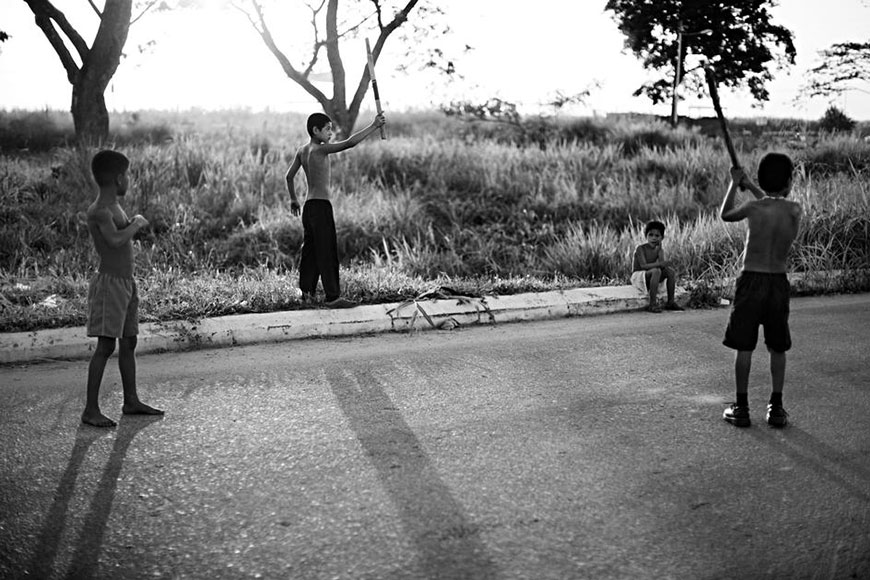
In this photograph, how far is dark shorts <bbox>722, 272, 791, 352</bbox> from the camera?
4.87 meters

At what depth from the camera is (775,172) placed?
487 centimetres

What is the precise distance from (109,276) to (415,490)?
2.18 metres

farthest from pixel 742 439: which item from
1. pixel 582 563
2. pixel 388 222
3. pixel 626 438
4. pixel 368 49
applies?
pixel 388 222

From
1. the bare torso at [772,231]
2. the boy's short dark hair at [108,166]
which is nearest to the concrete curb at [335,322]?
the boy's short dark hair at [108,166]

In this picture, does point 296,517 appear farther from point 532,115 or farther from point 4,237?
point 532,115

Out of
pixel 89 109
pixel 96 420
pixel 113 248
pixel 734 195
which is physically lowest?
pixel 96 420

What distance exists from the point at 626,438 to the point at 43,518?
8.93 ft

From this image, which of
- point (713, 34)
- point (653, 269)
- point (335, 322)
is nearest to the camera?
point (335, 322)

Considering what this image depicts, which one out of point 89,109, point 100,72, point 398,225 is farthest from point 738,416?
point 100,72

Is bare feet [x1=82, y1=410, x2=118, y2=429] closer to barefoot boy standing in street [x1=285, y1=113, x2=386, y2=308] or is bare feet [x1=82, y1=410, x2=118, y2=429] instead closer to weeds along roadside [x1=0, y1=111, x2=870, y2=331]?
weeds along roadside [x1=0, y1=111, x2=870, y2=331]

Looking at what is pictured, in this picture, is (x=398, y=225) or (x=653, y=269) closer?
(x=653, y=269)

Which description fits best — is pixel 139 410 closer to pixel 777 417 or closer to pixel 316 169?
pixel 316 169

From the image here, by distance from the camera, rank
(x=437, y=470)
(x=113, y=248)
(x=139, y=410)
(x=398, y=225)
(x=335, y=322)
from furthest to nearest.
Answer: (x=398, y=225)
(x=335, y=322)
(x=139, y=410)
(x=113, y=248)
(x=437, y=470)

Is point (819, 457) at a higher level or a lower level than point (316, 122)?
lower
